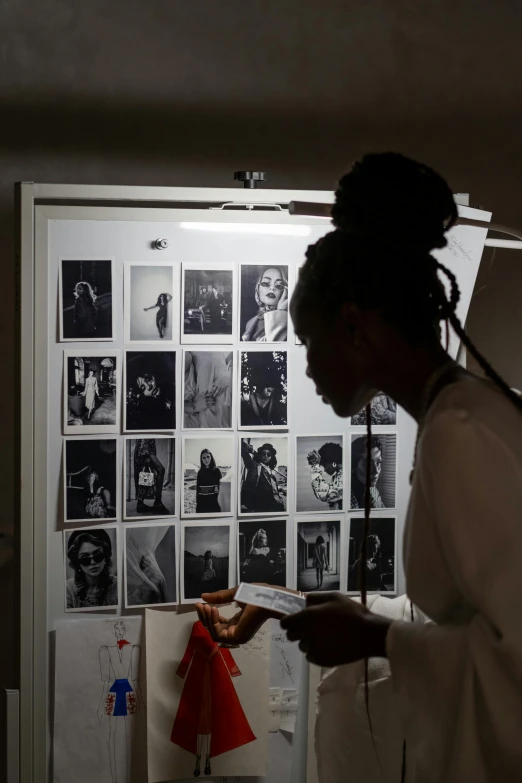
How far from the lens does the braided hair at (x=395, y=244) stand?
3.10ft

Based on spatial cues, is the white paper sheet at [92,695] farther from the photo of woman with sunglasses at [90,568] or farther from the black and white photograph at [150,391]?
the black and white photograph at [150,391]

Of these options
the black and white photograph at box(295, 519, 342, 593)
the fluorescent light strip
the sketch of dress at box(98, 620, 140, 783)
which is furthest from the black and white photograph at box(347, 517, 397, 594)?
the fluorescent light strip

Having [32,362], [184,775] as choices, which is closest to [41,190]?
[32,362]

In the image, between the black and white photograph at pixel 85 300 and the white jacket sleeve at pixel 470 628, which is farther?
the black and white photograph at pixel 85 300

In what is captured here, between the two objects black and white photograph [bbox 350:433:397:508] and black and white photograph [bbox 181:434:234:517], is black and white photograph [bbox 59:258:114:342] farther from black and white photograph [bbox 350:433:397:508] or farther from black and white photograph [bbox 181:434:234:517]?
black and white photograph [bbox 350:433:397:508]

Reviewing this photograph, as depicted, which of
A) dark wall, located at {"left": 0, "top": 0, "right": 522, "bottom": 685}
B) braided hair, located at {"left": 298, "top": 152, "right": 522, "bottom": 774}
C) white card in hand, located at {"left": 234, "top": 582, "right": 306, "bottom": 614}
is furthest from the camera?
dark wall, located at {"left": 0, "top": 0, "right": 522, "bottom": 685}

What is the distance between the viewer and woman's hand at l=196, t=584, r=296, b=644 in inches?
59.6

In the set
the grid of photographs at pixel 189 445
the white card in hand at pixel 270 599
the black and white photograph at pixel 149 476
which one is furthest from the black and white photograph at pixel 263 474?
the white card in hand at pixel 270 599

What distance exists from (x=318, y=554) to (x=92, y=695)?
0.57 metres

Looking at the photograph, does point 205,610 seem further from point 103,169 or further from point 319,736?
point 103,169

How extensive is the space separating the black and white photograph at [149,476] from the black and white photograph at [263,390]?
0.18 meters

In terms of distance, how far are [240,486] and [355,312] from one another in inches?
33.6

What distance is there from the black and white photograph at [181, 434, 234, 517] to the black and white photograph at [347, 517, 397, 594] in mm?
307

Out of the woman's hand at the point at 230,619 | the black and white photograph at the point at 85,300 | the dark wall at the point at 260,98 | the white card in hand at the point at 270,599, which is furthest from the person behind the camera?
the dark wall at the point at 260,98
